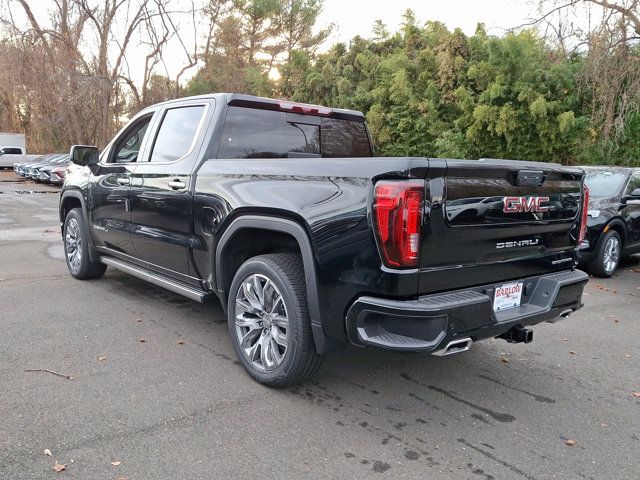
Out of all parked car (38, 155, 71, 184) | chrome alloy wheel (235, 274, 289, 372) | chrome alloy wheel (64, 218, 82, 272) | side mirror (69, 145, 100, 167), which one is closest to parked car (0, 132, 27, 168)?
parked car (38, 155, 71, 184)

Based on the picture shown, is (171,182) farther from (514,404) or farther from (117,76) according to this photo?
(117,76)

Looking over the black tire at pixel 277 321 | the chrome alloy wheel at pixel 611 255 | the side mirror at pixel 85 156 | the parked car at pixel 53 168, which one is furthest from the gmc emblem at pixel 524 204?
the parked car at pixel 53 168

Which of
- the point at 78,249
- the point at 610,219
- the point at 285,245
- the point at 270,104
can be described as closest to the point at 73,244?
the point at 78,249

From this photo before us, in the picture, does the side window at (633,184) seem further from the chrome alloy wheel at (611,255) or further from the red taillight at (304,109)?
the red taillight at (304,109)

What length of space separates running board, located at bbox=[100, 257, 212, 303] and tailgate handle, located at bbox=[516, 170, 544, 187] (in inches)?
96.5

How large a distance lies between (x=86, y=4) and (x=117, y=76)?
161 inches

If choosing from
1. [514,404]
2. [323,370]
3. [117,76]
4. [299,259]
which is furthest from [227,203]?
[117,76]

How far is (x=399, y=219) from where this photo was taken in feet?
9.14

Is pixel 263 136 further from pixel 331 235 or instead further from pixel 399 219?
pixel 399 219

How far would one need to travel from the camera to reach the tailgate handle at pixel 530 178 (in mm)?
3238

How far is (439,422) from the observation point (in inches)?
129

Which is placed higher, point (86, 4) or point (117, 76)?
point (86, 4)

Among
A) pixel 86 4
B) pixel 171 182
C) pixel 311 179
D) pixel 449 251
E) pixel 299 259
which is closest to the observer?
pixel 449 251

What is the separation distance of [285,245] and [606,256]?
19.5ft
